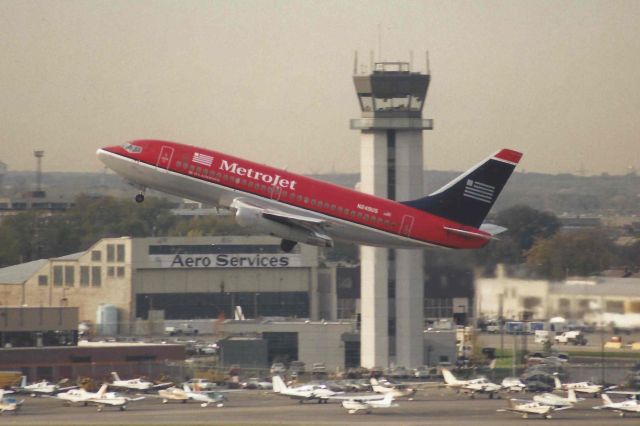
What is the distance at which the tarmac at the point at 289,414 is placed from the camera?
93375 mm

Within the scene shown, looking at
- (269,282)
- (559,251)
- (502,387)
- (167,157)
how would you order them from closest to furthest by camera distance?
(167,157)
(502,387)
(559,251)
(269,282)

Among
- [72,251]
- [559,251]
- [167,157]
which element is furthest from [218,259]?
[167,157]

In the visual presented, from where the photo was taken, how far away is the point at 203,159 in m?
89.9

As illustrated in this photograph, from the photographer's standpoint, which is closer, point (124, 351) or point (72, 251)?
point (124, 351)

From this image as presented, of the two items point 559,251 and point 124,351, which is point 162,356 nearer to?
point 124,351

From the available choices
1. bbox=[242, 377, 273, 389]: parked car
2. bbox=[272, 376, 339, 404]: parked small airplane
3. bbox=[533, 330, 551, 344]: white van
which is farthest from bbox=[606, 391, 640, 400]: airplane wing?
bbox=[242, 377, 273, 389]: parked car

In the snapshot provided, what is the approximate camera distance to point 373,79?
413ft

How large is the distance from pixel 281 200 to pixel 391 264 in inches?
1202

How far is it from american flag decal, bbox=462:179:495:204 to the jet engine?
34.8 ft

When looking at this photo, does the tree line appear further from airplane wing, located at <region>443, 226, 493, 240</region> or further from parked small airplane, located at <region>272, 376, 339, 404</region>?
airplane wing, located at <region>443, 226, 493, 240</region>

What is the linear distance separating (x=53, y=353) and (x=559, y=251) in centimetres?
4158

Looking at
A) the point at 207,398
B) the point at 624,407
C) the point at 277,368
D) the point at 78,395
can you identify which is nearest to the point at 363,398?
the point at 207,398

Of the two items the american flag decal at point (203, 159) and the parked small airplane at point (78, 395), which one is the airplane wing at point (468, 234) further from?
the parked small airplane at point (78, 395)

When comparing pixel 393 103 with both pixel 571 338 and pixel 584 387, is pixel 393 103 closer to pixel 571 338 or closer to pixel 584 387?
pixel 571 338
